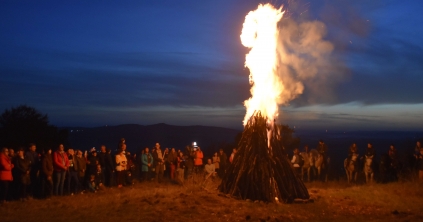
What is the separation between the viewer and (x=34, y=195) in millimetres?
13688

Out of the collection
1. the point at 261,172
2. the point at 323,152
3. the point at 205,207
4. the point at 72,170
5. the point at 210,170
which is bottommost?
the point at 205,207

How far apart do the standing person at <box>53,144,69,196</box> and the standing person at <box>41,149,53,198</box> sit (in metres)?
0.16

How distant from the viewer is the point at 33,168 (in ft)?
44.8

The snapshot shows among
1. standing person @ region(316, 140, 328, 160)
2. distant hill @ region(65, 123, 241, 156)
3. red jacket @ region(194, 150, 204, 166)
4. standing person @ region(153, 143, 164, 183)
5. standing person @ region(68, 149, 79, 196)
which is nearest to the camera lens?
standing person @ region(68, 149, 79, 196)

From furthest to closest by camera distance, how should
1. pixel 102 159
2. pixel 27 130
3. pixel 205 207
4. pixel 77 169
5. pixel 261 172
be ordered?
pixel 27 130, pixel 102 159, pixel 77 169, pixel 261 172, pixel 205 207

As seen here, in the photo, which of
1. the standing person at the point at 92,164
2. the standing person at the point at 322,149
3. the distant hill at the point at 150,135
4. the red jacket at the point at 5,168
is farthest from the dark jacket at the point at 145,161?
the distant hill at the point at 150,135

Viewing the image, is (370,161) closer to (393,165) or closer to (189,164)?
(393,165)

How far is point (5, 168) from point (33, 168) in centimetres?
121

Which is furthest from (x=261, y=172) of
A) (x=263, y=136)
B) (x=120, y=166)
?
(x=120, y=166)

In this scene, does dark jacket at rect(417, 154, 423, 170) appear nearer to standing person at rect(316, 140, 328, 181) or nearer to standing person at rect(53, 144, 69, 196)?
standing person at rect(316, 140, 328, 181)

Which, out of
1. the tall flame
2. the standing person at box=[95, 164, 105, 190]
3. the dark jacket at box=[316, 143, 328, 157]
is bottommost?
the standing person at box=[95, 164, 105, 190]

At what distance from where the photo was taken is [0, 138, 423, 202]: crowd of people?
13.1 meters

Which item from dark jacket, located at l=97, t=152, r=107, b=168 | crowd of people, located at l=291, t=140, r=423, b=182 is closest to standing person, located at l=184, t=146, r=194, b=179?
dark jacket, located at l=97, t=152, r=107, b=168

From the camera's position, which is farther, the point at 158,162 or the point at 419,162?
the point at 158,162
